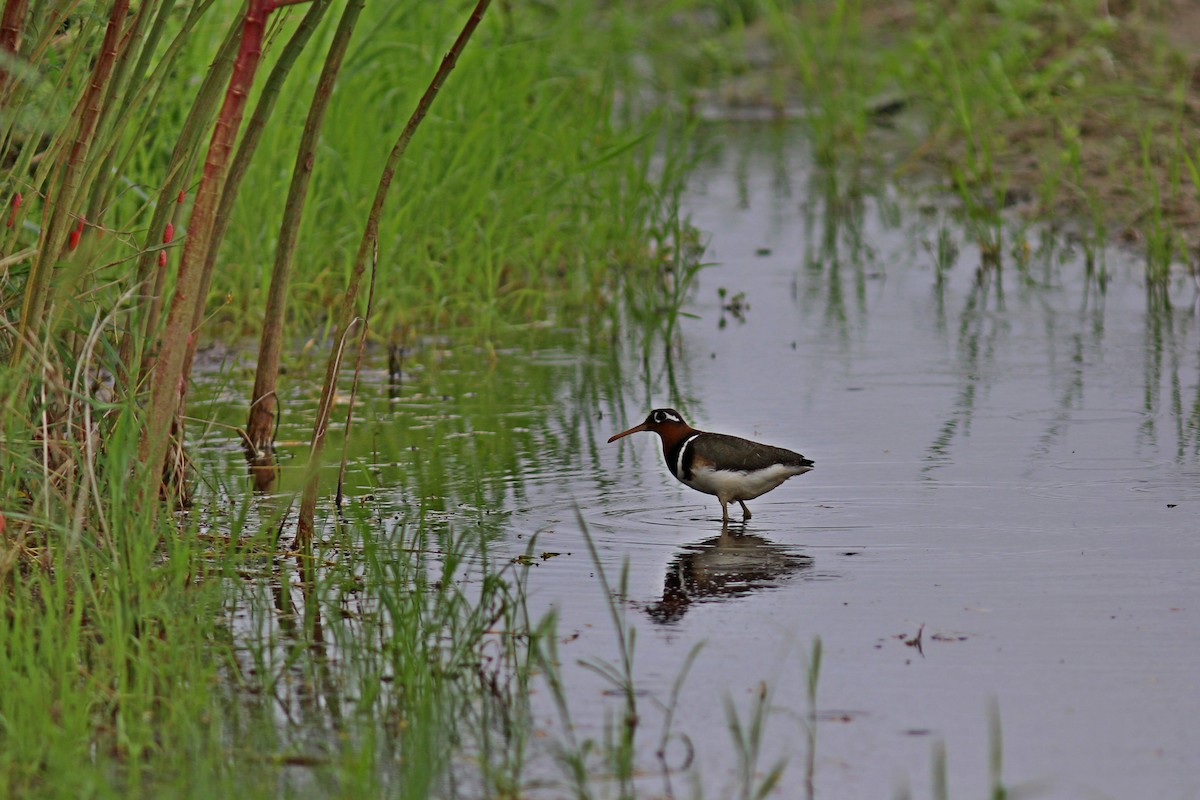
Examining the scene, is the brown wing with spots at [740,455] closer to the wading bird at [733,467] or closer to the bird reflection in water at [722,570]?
the wading bird at [733,467]

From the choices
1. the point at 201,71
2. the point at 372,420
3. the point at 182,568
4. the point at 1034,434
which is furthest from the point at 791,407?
the point at 182,568

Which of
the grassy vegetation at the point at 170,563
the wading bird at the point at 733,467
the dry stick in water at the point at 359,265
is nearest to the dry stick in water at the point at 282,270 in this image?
the grassy vegetation at the point at 170,563

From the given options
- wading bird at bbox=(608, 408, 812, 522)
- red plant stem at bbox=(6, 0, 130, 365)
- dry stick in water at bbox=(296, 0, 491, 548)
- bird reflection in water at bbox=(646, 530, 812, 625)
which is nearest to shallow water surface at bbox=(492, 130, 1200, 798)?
bird reflection in water at bbox=(646, 530, 812, 625)

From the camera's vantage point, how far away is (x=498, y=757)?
385cm

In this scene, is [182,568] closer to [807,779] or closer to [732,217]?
[807,779]

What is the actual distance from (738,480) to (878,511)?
1.56 ft

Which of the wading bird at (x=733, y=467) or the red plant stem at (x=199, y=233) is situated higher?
the red plant stem at (x=199, y=233)

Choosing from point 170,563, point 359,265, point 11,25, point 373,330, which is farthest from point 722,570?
A: point 373,330

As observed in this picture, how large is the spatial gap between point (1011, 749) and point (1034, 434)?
320cm

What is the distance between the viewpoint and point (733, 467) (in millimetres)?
5891

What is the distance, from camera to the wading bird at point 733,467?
5891mm

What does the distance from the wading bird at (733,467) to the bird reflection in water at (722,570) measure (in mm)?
179

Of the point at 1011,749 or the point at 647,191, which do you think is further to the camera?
the point at 647,191

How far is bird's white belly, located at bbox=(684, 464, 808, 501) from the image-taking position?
589 centimetres
